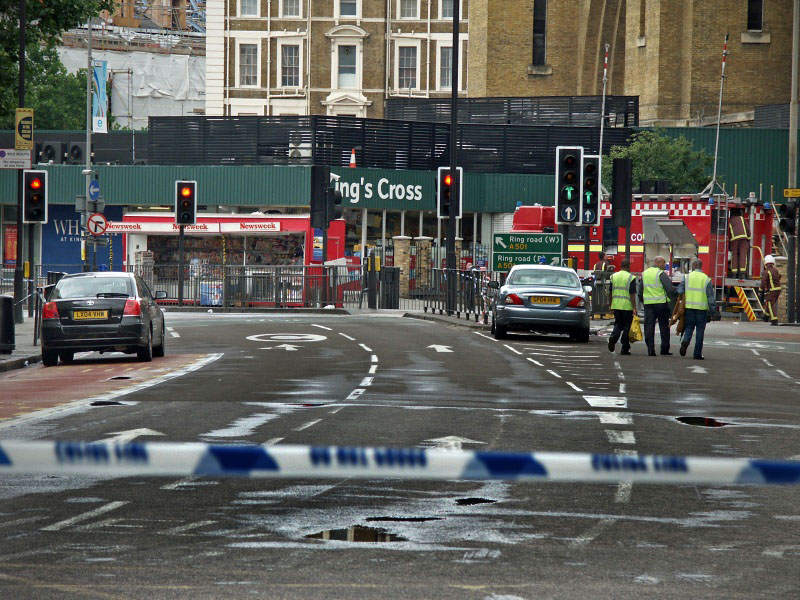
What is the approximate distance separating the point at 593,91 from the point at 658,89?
7724 mm

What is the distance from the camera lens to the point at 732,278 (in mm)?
36938

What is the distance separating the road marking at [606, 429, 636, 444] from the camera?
11.2 meters

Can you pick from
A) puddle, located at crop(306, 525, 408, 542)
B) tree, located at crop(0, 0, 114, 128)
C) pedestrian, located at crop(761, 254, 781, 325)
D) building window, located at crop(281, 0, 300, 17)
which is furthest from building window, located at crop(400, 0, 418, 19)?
puddle, located at crop(306, 525, 408, 542)

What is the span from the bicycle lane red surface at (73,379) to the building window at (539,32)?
164 feet

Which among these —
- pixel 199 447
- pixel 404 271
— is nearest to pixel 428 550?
pixel 199 447

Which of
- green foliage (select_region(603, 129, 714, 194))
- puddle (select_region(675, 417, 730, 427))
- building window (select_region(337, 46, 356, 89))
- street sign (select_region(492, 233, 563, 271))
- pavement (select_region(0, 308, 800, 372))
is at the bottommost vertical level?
pavement (select_region(0, 308, 800, 372))

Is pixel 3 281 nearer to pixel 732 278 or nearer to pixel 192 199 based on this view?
pixel 192 199

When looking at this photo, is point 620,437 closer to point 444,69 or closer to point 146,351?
point 146,351

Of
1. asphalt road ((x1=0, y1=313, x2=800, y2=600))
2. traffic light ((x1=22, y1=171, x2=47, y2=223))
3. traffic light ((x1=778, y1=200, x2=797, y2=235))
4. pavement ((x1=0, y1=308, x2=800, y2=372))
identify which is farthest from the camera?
traffic light ((x1=778, y1=200, x2=797, y2=235))

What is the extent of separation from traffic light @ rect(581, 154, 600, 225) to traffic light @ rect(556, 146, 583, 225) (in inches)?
5.2

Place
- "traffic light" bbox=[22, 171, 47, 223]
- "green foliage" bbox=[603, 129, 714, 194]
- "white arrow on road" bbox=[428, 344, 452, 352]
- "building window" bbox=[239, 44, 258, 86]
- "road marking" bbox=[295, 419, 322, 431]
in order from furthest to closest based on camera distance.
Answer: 1. "building window" bbox=[239, 44, 258, 86]
2. "green foliage" bbox=[603, 129, 714, 194]
3. "traffic light" bbox=[22, 171, 47, 223]
4. "white arrow on road" bbox=[428, 344, 452, 352]
5. "road marking" bbox=[295, 419, 322, 431]

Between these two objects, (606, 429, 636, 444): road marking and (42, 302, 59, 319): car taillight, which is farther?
(42, 302, 59, 319): car taillight

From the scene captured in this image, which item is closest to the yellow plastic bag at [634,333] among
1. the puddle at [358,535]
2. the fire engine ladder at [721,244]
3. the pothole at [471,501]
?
the fire engine ladder at [721,244]

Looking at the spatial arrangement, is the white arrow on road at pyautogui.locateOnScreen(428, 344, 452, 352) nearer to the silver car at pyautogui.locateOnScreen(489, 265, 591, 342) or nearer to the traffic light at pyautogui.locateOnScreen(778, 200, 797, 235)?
the silver car at pyautogui.locateOnScreen(489, 265, 591, 342)
